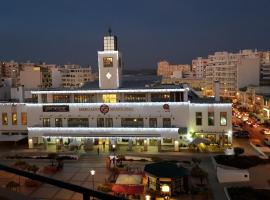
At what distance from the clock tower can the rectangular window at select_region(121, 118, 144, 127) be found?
429 centimetres

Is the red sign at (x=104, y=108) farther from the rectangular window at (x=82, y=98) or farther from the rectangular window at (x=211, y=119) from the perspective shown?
the rectangular window at (x=211, y=119)

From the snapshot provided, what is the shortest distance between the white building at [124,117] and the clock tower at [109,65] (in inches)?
4.3

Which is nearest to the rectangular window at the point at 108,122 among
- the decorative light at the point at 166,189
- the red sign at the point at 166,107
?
the red sign at the point at 166,107

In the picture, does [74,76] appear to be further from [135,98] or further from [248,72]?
[135,98]

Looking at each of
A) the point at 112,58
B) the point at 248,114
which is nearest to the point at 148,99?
the point at 112,58

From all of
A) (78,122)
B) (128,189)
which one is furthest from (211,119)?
(128,189)

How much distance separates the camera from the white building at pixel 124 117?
3391 cm

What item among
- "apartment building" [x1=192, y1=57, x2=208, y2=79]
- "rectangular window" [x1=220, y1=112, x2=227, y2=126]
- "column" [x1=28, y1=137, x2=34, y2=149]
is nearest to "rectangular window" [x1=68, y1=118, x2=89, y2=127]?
"column" [x1=28, y1=137, x2=34, y2=149]

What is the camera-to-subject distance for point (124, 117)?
3503cm

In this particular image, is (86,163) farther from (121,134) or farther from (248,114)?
(248,114)

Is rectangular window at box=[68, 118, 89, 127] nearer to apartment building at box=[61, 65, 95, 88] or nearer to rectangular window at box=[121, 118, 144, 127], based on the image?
rectangular window at box=[121, 118, 144, 127]

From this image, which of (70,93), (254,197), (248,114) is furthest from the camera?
(248,114)

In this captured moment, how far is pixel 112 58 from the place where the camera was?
3781cm

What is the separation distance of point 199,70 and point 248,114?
60895 millimetres
